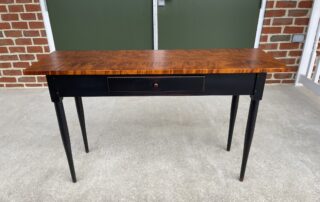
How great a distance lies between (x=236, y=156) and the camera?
5.46 ft

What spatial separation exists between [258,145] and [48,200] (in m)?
1.50

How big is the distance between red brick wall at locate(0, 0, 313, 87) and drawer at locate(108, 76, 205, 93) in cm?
204

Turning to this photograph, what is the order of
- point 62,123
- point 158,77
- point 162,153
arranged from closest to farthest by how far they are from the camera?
point 158,77
point 62,123
point 162,153

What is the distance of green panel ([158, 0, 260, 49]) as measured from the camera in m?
2.60

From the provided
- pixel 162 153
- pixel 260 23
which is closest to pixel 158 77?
pixel 162 153

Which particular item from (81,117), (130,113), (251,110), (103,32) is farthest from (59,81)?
(103,32)

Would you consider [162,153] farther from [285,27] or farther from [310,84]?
[285,27]

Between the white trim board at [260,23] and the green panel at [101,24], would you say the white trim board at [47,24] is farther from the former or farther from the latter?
the white trim board at [260,23]

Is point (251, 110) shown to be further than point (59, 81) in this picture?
Yes

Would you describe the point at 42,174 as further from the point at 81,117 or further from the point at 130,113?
the point at 130,113

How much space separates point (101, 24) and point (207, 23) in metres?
1.25

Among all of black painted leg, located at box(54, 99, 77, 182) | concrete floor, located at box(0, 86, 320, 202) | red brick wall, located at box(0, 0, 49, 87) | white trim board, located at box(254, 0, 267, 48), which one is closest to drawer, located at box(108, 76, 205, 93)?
black painted leg, located at box(54, 99, 77, 182)

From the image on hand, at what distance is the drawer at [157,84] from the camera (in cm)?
111

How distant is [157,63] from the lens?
119 centimetres
